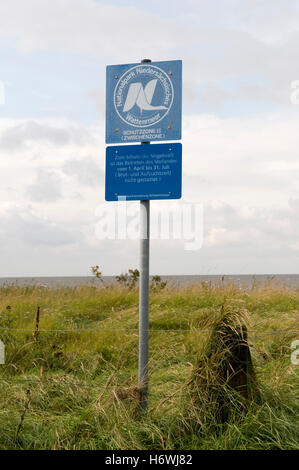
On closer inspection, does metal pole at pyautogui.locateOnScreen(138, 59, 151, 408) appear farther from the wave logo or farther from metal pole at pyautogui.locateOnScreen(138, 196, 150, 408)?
the wave logo

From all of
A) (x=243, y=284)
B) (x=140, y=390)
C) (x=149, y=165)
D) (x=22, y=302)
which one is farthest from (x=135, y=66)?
(x=243, y=284)

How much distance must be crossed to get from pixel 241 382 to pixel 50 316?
4.91m

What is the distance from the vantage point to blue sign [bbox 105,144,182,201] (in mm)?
4469

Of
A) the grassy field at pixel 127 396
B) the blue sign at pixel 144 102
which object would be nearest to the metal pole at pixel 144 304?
the grassy field at pixel 127 396

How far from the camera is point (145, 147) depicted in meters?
4.54

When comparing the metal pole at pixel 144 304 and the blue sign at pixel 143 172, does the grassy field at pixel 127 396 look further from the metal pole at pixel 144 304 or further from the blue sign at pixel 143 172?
the blue sign at pixel 143 172

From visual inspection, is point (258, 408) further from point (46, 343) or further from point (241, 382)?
point (46, 343)

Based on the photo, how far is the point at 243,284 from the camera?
1115 centimetres

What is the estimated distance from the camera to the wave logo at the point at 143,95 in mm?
4539

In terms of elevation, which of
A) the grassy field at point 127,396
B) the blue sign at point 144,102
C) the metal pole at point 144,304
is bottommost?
the grassy field at point 127,396

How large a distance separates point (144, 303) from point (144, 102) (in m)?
1.87

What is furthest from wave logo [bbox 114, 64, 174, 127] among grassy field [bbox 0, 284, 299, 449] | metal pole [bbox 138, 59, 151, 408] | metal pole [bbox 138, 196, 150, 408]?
grassy field [bbox 0, 284, 299, 449]

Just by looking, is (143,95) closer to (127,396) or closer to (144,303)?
(144,303)

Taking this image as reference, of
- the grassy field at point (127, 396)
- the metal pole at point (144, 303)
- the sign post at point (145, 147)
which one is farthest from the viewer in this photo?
the sign post at point (145, 147)
